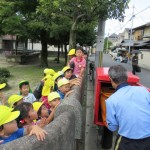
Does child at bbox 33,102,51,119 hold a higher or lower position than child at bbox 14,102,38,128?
lower

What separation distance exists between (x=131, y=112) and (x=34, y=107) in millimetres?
2037

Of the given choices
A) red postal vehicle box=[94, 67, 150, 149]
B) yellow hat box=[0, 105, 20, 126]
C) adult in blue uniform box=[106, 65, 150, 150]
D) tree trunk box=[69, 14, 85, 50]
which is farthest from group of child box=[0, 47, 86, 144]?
tree trunk box=[69, 14, 85, 50]

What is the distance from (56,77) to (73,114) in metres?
3.02

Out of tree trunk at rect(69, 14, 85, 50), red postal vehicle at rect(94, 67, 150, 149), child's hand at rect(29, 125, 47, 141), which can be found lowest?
red postal vehicle at rect(94, 67, 150, 149)

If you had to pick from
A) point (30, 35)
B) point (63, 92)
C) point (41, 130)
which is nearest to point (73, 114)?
point (41, 130)

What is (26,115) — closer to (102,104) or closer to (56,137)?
(56,137)

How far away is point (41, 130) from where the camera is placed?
2719 millimetres

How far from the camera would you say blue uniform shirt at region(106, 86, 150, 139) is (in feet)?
11.9

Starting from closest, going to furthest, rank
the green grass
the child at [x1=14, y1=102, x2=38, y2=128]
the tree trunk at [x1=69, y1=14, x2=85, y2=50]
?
the child at [x1=14, y1=102, x2=38, y2=128] → the tree trunk at [x1=69, y1=14, x2=85, y2=50] → the green grass

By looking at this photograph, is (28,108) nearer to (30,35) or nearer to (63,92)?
(63,92)

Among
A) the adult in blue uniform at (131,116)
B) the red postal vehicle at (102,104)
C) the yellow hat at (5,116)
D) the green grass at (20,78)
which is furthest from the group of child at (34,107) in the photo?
the green grass at (20,78)

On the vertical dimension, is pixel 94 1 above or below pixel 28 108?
above

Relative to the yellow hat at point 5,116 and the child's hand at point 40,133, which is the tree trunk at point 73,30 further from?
the child's hand at point 40,133

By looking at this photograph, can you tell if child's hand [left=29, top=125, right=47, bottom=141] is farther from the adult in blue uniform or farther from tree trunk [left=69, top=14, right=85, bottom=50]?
tree trunk [left=69, top=14, right=85, bottom=50]
